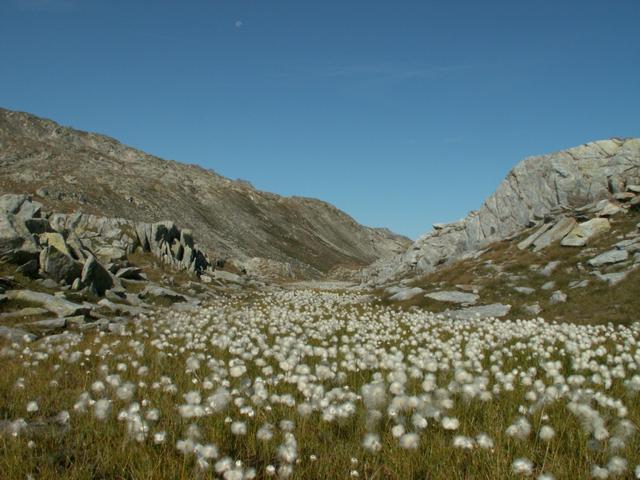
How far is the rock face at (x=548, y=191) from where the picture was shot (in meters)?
30.5

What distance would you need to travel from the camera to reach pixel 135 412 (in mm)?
5914

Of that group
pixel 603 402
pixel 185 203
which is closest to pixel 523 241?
pixel 603 402

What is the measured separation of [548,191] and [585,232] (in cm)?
1016

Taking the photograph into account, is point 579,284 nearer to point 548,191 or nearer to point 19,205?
point 548,191

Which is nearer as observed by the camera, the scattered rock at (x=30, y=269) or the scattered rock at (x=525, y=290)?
the scattered rock at (x=30, y=269)

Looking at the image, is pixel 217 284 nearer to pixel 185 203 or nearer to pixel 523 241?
pixel 523 241

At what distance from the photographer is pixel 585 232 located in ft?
82.9

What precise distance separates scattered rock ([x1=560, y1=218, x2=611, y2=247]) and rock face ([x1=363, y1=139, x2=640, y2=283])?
1.06m

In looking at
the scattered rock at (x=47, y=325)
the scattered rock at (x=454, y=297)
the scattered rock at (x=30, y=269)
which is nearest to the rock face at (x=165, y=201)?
the scattered rock at (x=454, y=297)

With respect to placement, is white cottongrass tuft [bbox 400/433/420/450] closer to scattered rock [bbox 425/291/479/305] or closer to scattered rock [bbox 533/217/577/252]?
scattered rock [bbox 425/291/479/305]

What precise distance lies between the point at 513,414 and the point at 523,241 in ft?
A: 86.0

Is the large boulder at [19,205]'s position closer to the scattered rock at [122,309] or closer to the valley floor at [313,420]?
the scattered rock at [122,309]

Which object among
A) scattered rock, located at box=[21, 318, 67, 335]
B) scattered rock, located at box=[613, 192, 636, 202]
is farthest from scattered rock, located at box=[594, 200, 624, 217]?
scattered rock, located at box=[21, 318, 67, 335]

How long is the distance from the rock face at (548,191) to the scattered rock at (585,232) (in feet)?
3.46
